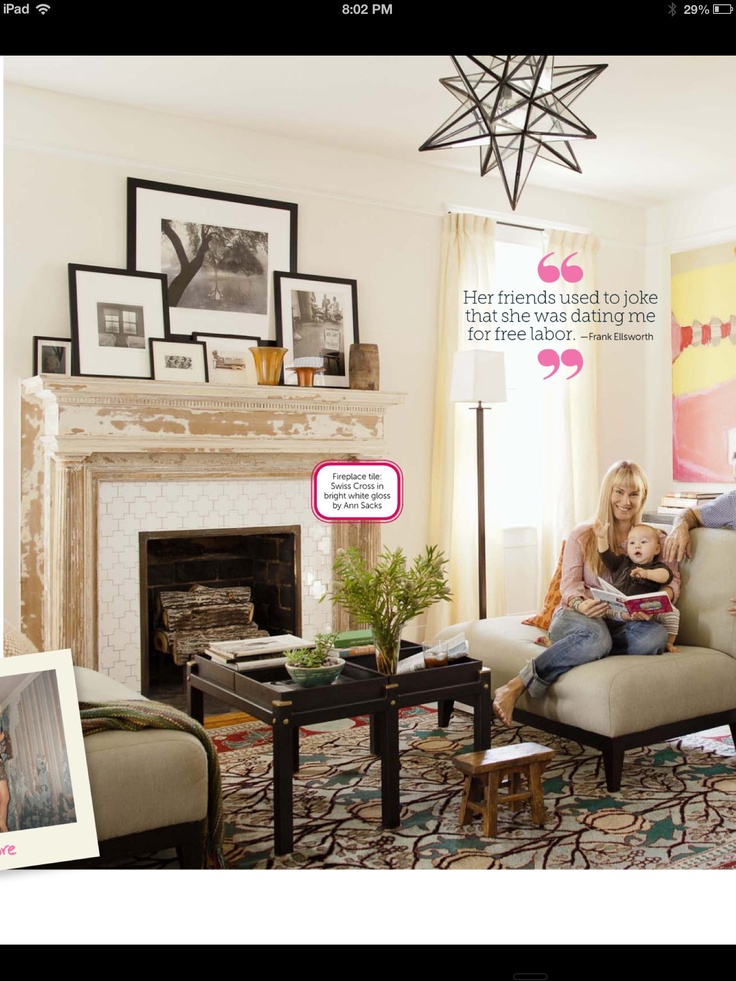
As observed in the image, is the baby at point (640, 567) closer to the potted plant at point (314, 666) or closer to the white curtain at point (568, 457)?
the potted plant at point (314, 666)

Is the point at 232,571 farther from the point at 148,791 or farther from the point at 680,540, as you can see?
the point at 148,791

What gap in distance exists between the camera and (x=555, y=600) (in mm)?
3543

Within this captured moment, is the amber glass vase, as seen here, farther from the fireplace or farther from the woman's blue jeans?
the woman's blue jeans

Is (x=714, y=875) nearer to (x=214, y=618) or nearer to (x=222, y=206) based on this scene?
(x=214, y=618)

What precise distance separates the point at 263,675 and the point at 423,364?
2.60 m

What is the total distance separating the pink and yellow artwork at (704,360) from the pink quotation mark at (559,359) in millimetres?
757

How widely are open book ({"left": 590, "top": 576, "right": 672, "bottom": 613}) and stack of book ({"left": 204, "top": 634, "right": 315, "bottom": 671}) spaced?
3.12 feet

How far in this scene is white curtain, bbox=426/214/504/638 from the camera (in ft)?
16.0

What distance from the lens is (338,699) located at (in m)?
2.47

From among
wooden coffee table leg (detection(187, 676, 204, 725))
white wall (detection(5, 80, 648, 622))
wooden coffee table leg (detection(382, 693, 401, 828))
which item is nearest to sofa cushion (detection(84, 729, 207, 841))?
wooden coffee table leg (detection(382, 693, 401, 828))

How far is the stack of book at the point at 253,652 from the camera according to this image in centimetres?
269

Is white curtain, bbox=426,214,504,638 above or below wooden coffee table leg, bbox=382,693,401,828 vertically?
above
